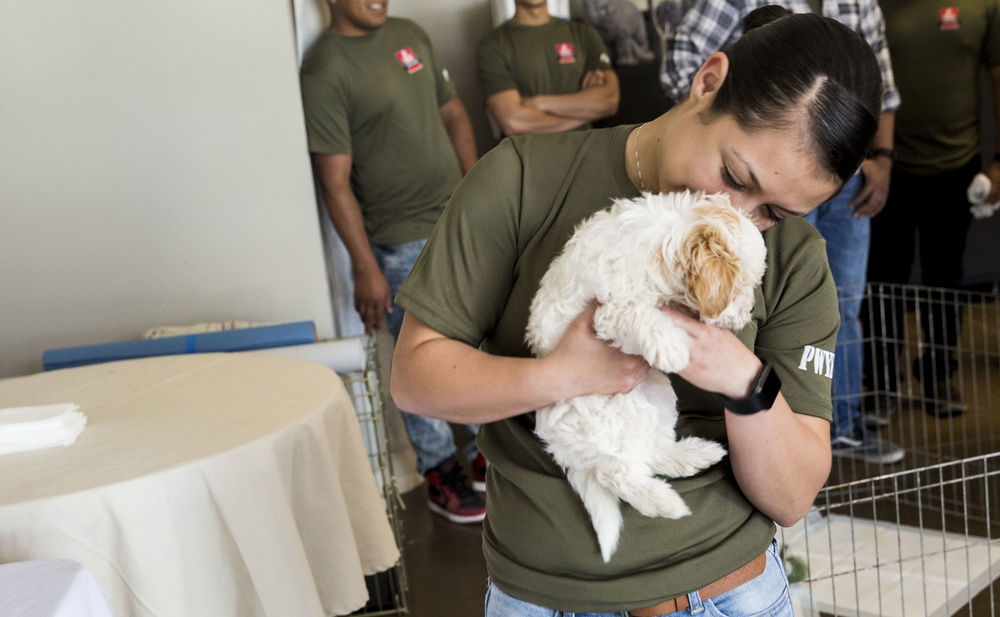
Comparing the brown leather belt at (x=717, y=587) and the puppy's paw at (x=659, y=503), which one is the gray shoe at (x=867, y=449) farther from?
the puppy's paw at (x=659, y=503)

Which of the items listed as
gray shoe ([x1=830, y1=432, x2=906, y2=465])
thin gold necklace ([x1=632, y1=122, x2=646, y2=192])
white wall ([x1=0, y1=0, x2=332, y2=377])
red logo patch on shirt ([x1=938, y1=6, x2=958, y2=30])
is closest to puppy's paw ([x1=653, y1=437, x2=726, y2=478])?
thin gold necklace ([x1=632, y1=122, x2=646, y2=192])

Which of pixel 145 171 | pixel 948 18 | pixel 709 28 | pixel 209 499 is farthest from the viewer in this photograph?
pixel 948 18

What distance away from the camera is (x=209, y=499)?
163cm

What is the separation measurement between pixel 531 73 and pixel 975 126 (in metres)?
1.97

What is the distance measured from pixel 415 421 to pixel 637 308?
2444 millimetres

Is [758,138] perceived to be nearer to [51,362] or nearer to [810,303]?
[810,303]

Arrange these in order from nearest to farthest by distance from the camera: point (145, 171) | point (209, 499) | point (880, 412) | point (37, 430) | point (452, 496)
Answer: point (209, 499) < point (37, 430) < point (145, 171) < point (452, 496) < point (880, 412)

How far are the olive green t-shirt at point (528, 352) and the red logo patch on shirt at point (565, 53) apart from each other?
298 centimetres

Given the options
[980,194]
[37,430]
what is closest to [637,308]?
[37,430]

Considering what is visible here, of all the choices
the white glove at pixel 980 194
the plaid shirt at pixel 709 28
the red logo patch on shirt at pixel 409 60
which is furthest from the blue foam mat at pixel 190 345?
the white glove at pixel 980 194

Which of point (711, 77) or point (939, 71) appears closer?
point (711, 77)

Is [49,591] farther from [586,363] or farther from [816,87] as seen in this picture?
[816,87]

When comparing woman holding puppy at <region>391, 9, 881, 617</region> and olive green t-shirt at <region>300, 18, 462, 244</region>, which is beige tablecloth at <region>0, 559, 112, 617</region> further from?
olive green t-shirt at <region>300, 18, 462, 244</region>

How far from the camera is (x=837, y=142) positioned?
3.43 feet
